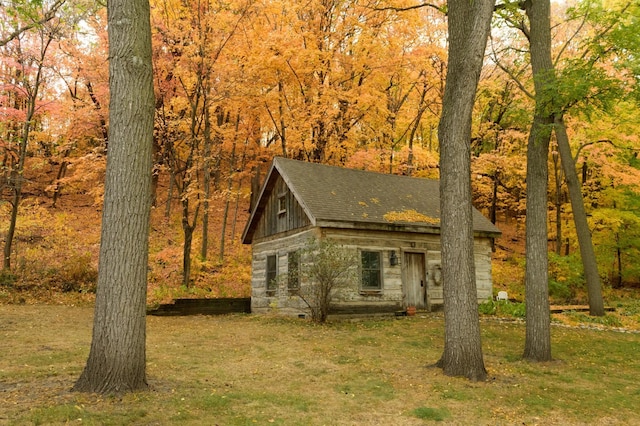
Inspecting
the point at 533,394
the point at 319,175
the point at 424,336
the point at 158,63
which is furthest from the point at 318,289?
the point at 158,63

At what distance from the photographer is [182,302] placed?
56.1 feet

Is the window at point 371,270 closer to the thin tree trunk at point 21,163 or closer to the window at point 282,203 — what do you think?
the window at point 282,203

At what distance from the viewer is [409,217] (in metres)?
17.6

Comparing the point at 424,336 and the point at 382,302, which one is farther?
the point at 382,302

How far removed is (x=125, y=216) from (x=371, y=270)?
1159cm

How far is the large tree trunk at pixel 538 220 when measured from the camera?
359 inches

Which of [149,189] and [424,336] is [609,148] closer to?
[424,336]

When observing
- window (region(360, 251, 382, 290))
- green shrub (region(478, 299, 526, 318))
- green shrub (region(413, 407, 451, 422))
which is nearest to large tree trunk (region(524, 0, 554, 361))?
green shrub (region(413, 407, 451, 422))

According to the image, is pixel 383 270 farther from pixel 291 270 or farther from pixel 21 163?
pixel 21 163

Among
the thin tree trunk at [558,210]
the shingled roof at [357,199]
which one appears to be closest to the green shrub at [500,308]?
the shingled roof at [357,199]

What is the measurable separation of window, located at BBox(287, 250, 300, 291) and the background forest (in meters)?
4.78

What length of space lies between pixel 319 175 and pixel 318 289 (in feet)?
17.3

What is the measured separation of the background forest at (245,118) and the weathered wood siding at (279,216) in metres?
2.60

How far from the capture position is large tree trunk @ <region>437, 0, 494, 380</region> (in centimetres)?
768
